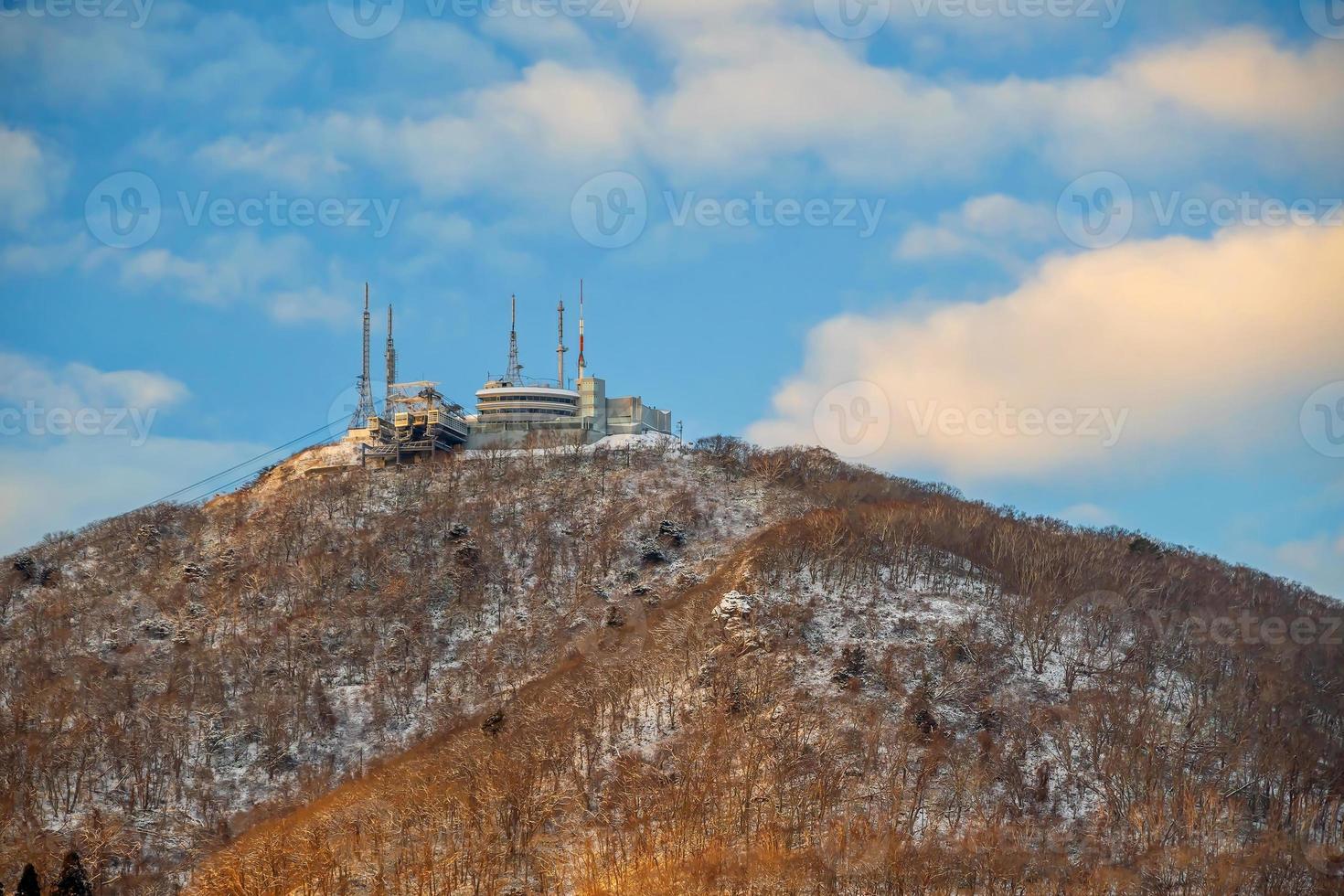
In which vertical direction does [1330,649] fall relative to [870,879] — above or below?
above

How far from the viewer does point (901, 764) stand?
87875 millimetres

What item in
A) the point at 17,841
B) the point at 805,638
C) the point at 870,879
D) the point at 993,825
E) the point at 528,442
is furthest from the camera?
the point at 528,442

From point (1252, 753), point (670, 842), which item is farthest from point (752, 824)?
point (1252, 753)

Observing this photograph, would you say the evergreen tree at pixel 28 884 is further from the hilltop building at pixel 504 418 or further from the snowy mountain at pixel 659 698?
the hilltop building at pixel 504 418

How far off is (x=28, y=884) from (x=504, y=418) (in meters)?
73.0

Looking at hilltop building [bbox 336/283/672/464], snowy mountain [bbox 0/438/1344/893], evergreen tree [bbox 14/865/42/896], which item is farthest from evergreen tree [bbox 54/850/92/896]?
hilltop building [bbox 336/283/672/464]

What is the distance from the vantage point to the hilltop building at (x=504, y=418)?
459ft

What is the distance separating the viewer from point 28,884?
78.3m

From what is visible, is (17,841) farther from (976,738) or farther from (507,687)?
(976,738)

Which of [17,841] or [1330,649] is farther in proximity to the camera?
[1330,649]

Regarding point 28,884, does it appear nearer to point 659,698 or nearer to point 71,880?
point 71,880

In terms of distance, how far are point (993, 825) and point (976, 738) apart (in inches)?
343

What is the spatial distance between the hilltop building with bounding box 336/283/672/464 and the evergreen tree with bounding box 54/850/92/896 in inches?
2387

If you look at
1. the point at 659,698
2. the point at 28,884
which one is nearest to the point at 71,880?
the point at 28,884
